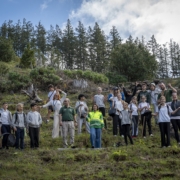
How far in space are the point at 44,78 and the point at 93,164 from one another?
1707cm

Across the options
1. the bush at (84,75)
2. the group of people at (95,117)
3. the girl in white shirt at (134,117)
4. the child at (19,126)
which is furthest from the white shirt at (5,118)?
the bush at (84,75)

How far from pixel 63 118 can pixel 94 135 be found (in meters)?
1.24

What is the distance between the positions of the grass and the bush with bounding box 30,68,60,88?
49.0ft

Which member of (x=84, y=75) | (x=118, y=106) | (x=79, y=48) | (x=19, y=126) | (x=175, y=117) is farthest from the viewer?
(x=79, y=48)

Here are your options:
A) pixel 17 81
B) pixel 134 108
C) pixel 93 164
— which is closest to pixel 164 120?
pixel 134 108

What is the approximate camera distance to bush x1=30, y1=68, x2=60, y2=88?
23500 mm

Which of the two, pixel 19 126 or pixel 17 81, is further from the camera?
pixel 17 81

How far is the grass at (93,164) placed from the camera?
6344mm

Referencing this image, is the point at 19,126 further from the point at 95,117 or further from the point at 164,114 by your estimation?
the point at 164,114

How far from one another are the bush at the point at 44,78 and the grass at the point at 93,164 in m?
14.9

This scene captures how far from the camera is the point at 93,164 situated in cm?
714

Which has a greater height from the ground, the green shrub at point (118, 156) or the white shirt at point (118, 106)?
the white shirt at point (118, 106)

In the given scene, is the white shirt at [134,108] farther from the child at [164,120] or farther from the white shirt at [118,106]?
the child at [164,120]

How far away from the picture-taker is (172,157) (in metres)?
7.48
